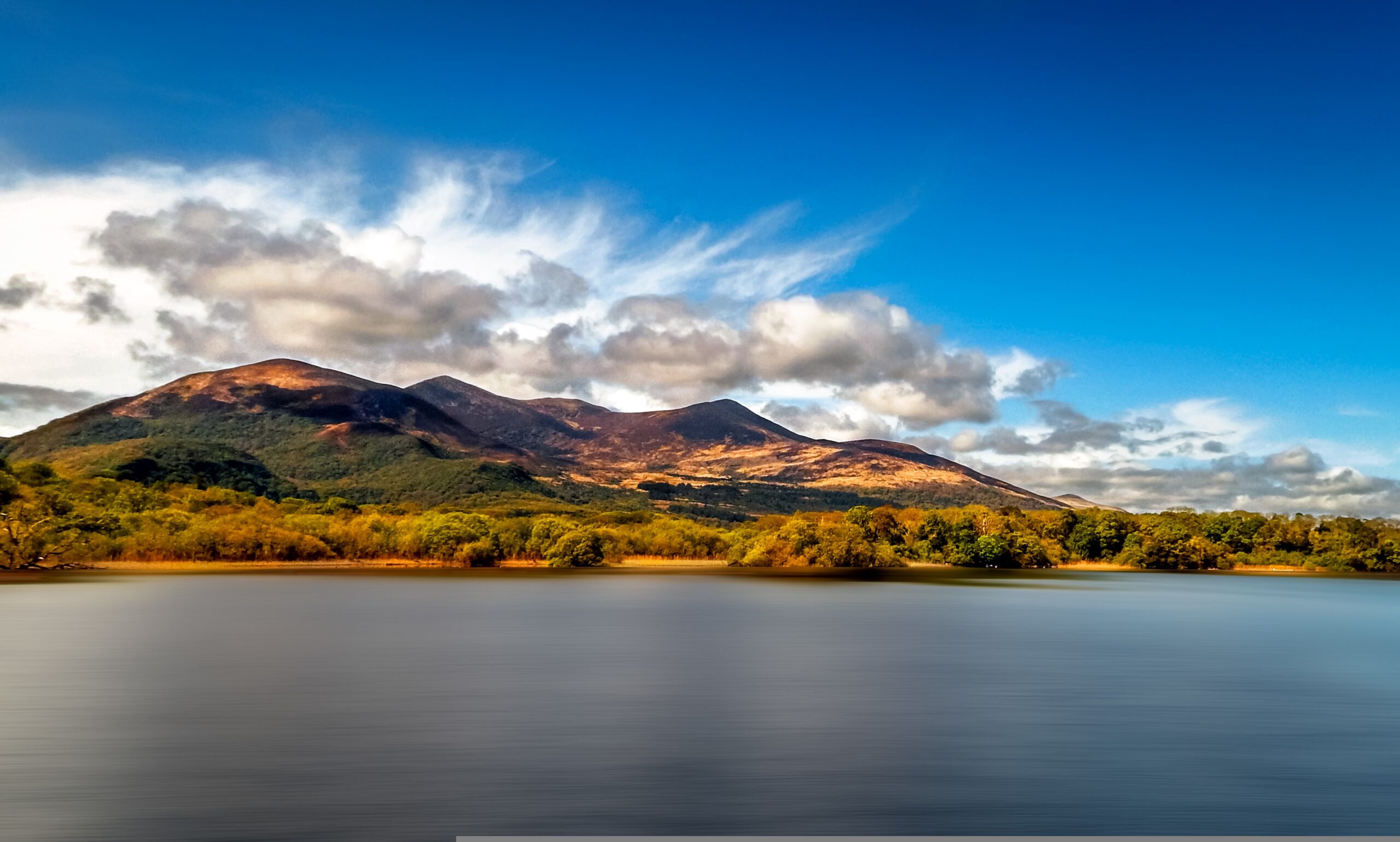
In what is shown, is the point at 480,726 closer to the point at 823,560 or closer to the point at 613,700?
the point at 613,700

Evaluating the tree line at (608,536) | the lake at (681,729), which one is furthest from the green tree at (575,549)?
the lake at (681,729)

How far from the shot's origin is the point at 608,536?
178 m

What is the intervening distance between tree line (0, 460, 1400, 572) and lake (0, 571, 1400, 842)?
8799 centimetres

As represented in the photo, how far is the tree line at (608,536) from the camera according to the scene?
137500mm

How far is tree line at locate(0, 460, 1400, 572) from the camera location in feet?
451

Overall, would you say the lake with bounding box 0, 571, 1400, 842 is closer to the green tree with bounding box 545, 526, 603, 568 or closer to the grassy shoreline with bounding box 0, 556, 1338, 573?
the grassy shoreline with bounding box 0, 556, 1338, 573

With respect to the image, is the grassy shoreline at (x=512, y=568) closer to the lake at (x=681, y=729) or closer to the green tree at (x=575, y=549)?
the green tree at (x=575, y=549)

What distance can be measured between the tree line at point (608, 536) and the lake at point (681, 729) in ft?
289

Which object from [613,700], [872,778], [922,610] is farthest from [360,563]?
[872,778]

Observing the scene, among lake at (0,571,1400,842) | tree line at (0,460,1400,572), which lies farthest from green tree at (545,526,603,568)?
lake at (0,571,1400,842)

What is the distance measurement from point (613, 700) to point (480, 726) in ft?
18.7

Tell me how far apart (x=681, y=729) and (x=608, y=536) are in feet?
504

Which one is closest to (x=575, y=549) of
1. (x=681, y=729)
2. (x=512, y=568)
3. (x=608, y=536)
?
(x=512, y=568)

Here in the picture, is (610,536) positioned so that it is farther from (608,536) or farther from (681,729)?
(681,729)
